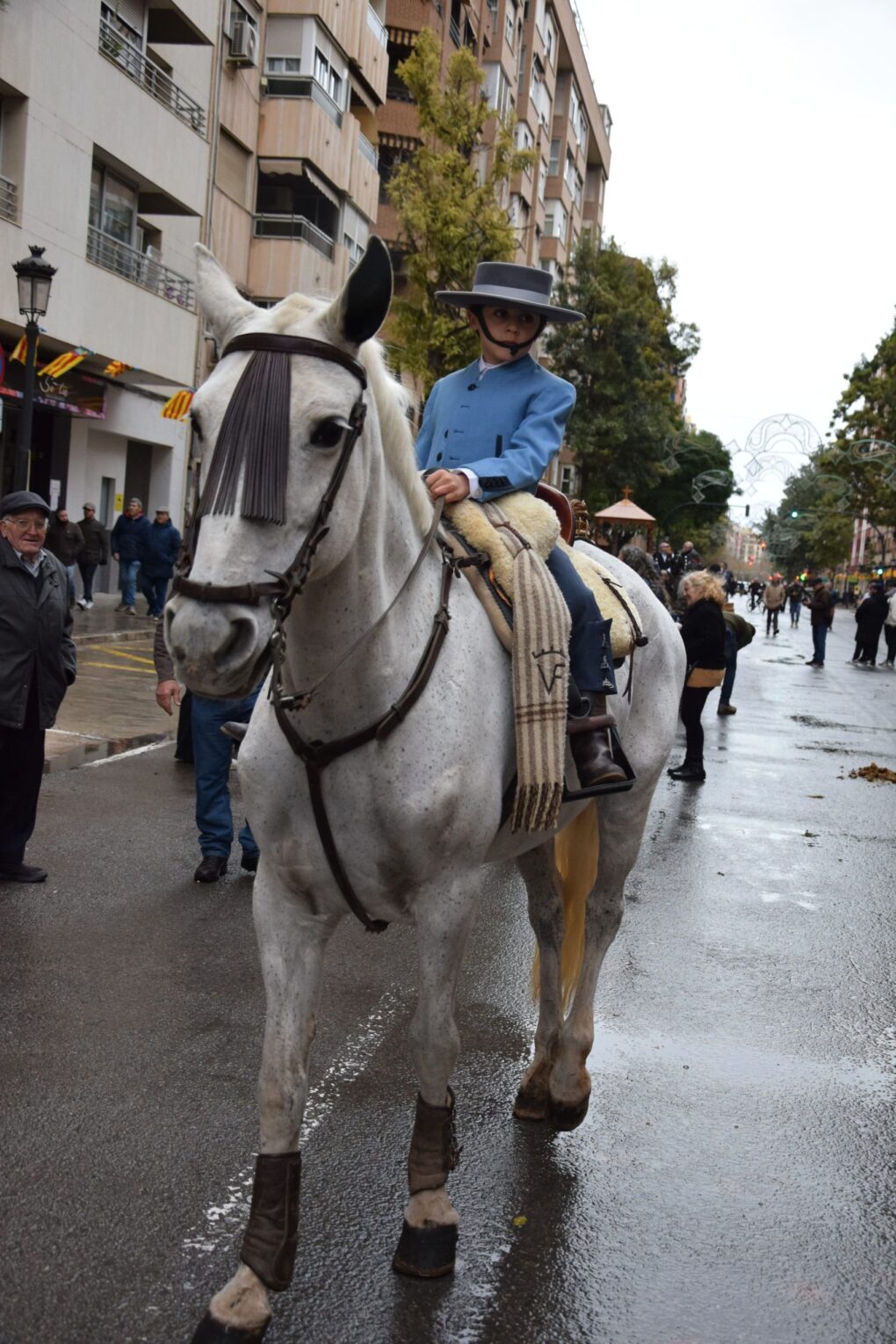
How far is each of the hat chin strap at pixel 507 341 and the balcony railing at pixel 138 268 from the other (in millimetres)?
20772

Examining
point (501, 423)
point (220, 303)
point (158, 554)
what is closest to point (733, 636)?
point (158, 554)

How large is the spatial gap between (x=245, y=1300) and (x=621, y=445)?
162 feet

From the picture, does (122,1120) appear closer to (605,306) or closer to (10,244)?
(10,244)

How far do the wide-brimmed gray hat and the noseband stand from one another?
1.36m

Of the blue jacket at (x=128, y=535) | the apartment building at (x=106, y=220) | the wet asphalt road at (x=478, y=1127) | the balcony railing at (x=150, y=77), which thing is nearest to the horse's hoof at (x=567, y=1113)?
the wet asphalt road at (x=478, y=1127)

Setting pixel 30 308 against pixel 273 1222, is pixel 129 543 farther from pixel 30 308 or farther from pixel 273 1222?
pixel 273 1222

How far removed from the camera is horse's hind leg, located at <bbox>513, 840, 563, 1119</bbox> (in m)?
4.59

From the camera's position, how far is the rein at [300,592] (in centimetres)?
254

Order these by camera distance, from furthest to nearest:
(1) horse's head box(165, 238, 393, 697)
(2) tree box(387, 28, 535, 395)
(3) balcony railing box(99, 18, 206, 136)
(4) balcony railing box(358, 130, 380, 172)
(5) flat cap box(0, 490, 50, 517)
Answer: (4) balcony railing box(358, 130, 380, 172) → (2) tree box(387, 28, 535, 395) → (3) balcony railing box(99, 18, 206, 136) → (5) flat cap box(0, 490, 50, 517) → (1) horse's head box(165, 238, 393, 697)

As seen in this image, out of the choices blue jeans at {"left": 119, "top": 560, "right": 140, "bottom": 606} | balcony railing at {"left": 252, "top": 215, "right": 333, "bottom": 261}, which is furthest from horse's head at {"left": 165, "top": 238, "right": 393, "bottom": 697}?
balcony railing at {"left": 252, "top": 215, "right": 333, "bottom": 261}

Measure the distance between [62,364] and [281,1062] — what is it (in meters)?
21.1

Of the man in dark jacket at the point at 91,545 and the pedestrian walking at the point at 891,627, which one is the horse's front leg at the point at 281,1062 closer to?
the man in dark jacket at the point at 91,545

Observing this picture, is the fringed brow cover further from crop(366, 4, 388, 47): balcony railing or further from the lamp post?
crop(366, 4, 388, 47): balcony railing

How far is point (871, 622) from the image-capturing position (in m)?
34.0
